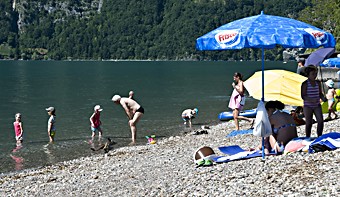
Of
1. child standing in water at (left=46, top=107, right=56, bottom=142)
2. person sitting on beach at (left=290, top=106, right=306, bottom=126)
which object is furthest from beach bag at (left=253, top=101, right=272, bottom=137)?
child standing in water at (left=46, top=107, right=56, bottom=142)

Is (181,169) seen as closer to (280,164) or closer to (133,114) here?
(280,164)

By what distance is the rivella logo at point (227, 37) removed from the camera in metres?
11.4

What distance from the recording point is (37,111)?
4359 cm

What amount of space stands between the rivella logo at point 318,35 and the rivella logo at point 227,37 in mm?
1623

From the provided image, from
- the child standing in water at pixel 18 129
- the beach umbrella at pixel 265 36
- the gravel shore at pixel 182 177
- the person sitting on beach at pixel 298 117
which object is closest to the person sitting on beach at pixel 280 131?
the gravel shore at pixel 182 177

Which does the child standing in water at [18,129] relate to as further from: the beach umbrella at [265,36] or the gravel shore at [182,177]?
the beach umbrella at [265,36]

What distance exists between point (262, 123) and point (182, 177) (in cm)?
206

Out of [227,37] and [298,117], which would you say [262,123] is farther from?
[298,117]

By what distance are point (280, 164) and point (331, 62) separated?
18.8 m

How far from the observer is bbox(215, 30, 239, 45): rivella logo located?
37.5ft

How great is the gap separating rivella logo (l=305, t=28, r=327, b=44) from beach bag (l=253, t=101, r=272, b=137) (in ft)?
6.12

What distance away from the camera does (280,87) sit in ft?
74.1

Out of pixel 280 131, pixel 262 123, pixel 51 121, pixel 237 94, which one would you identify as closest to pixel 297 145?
pixel 280 131

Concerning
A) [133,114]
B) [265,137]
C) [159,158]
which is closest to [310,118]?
[265,137]
